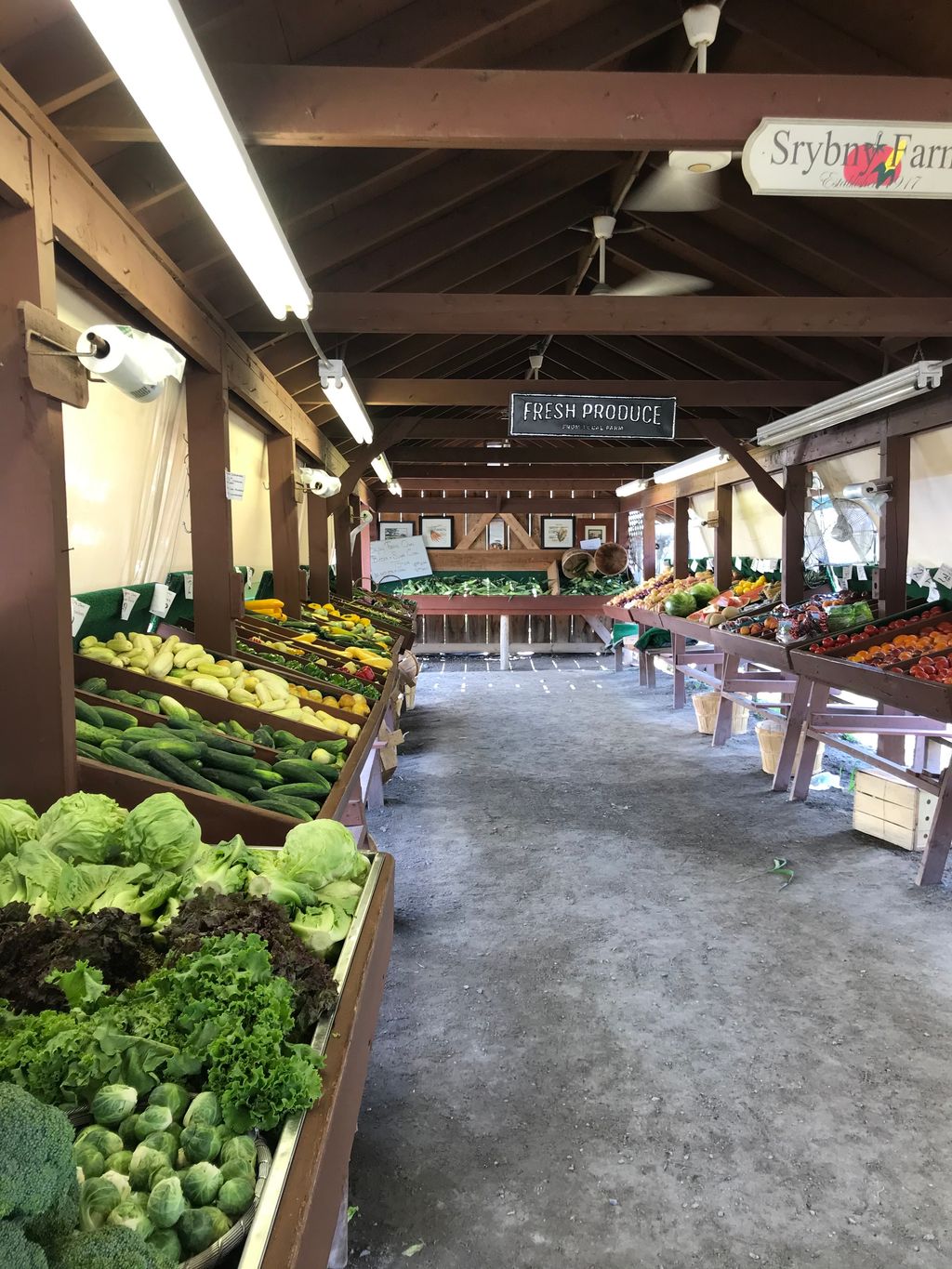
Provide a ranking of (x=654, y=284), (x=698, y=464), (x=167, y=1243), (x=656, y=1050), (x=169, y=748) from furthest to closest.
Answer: (x=698, y=464)
(x=654, y=284)
(x=656, y=1050)
(x=169, y=748)
(x=167, y=1243)

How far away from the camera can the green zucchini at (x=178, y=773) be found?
2.72 metres

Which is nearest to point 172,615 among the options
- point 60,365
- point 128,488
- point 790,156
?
point 128,488

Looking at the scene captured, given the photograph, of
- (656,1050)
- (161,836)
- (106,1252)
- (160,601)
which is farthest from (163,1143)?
(160,601)

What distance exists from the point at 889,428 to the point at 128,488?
557 centimetres

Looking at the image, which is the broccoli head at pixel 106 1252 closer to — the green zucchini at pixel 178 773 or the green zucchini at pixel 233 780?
the green zucchini at pixel 178 773

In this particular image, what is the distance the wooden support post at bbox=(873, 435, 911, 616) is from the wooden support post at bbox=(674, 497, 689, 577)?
19.2 feet

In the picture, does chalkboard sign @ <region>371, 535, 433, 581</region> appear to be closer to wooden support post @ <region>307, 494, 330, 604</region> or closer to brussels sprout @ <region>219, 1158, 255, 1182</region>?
wooden support post @ <region>307, 494, 330, 604</region>

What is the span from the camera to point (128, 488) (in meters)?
4.34

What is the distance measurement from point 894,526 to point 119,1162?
6754mm

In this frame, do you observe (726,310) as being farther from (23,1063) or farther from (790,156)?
(23,1063)

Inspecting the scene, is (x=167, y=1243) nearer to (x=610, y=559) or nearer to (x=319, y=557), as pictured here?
(x=319, y=557)

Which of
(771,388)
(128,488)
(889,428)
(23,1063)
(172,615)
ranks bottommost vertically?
(23,1063)

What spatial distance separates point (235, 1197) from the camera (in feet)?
3.66

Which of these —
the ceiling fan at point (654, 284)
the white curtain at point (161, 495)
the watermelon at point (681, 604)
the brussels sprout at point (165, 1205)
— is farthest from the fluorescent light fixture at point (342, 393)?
the watermelon at point (681, 604)
